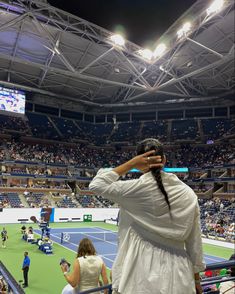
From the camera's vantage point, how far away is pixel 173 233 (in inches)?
85.9

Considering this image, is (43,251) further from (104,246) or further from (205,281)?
(205,281)

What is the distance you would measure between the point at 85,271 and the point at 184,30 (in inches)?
1138

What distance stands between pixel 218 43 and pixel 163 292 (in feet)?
116

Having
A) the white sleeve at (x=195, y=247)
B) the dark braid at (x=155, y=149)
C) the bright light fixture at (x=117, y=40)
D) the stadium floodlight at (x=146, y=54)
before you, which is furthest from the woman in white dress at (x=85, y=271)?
the stadium floodlight at (x=146, y=54)

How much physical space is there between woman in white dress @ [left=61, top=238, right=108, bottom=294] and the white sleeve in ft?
6.47

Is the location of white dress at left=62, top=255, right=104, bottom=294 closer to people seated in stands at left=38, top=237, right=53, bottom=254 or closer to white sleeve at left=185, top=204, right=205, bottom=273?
white sleeve at left=185, top=204, right=205, bottom=273

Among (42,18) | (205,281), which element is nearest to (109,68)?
(42,18)

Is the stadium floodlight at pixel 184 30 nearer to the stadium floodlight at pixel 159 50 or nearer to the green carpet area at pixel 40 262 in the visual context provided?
the stadium floodlight at pixel 159 50

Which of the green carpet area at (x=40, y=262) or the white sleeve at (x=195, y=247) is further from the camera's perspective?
the green carpet area at (x=40, y=262)

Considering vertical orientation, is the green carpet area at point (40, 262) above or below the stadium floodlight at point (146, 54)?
below

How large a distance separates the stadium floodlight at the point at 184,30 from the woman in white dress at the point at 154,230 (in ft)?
95.3

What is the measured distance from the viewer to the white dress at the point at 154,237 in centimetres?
212

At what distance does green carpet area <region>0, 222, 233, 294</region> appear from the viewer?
13844 millimetres

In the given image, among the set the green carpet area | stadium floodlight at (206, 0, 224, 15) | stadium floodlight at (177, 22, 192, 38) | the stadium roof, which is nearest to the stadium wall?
the green carpet area
